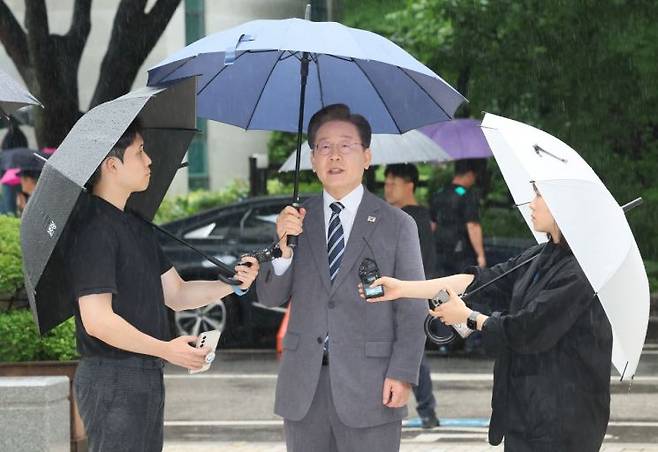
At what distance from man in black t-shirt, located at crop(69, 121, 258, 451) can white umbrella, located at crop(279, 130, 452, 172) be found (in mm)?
5867

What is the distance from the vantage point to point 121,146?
18.1 feet

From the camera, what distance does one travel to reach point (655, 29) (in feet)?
62.7

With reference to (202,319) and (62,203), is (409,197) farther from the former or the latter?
(62,203)

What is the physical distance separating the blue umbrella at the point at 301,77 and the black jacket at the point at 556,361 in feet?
3.57

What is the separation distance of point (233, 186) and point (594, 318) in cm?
2382

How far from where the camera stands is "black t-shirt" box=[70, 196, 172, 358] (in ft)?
17.3

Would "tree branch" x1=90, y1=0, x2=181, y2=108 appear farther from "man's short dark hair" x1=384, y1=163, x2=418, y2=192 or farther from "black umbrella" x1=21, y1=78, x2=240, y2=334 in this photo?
"black umbrella" x1=21, y1=78, x2=240, y2=334

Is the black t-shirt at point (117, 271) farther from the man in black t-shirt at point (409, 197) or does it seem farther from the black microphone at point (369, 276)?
the man in black t-shirt at point (409, 197)

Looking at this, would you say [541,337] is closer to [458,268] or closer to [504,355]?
[504,355]

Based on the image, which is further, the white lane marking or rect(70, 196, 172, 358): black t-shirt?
the white lane marking

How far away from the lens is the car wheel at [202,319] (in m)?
16.4

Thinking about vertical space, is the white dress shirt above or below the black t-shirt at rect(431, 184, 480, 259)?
above

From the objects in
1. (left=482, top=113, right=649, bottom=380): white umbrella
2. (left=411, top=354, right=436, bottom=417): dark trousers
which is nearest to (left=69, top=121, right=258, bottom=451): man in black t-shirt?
(left=482, top=113, right=649, bottom=380): white umbrella

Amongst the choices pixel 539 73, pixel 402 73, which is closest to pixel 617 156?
pixel 539 73
